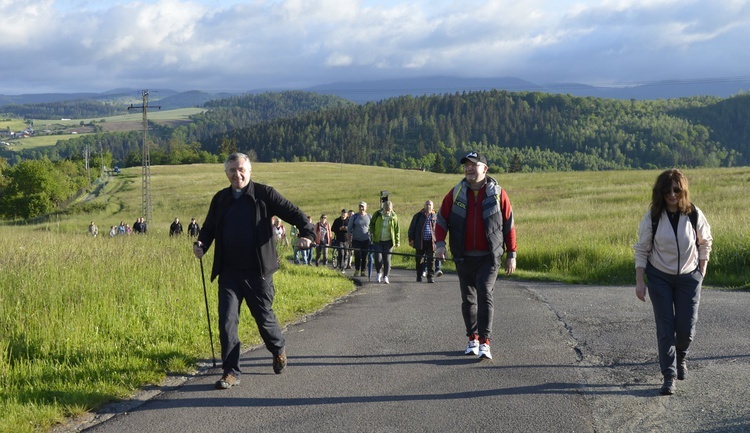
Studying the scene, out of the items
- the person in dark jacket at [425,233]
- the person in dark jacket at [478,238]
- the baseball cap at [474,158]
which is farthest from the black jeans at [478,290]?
the person in dark jacket at [425,233]

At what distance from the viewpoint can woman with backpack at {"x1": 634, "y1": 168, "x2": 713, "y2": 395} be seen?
6.14 metres

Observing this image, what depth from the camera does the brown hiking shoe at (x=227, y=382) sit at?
6320 millimetres

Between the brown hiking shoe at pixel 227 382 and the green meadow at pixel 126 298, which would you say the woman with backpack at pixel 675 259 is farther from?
the green meadow at pixel 126 298

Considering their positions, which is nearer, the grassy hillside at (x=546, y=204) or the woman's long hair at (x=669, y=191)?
the woman's long hair at (x=669, y=191)

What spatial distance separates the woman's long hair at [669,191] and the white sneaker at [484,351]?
205cm

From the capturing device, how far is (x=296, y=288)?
12.8 meters

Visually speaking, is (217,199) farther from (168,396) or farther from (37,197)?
(37,197)

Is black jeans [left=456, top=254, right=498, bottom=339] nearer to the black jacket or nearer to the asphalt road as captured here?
the asphalt road

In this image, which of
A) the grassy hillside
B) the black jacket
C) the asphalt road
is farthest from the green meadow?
the black jacket

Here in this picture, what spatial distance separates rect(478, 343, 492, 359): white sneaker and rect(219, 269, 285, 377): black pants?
1.91m

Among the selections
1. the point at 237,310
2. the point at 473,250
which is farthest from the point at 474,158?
the point at 237,310

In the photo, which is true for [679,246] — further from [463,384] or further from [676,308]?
[463,384]

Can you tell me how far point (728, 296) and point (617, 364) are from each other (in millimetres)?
5882

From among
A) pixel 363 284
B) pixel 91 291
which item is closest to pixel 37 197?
pixel 363 284
